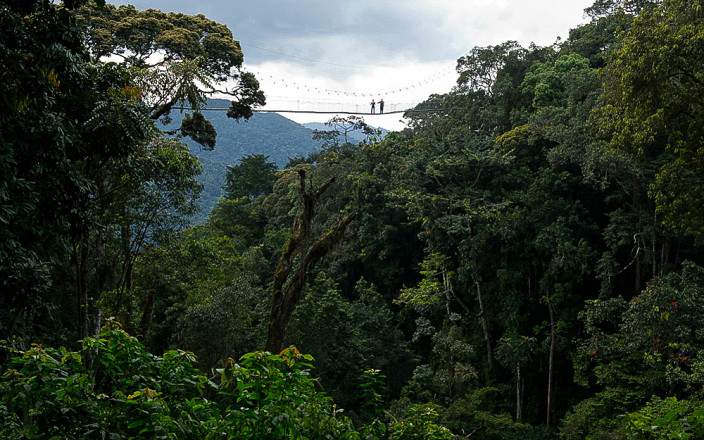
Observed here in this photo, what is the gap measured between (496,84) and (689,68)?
Result: 13803 mm

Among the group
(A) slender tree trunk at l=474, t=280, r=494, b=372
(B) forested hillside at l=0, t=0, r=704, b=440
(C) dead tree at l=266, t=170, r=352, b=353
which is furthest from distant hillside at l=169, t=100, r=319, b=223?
(C) dead tree at l=266, t=170, r=352, b=353

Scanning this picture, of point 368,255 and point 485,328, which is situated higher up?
point 368,255

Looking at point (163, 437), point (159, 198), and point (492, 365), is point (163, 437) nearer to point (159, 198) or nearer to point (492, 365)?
point (159, 198)

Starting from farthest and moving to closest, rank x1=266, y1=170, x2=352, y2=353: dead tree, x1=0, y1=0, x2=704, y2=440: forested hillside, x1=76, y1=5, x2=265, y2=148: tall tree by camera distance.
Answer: x1=76, y1=5, x2=265, y2=148: tall tree
x1=266, y1=170, x2=352, y2=353: dead tree
x1=0, y1=0, x2=704, y2=440: forested hillside

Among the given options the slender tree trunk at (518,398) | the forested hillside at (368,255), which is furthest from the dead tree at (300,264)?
the slender tree trunk at (518,398)

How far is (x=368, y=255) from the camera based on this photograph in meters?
20.1

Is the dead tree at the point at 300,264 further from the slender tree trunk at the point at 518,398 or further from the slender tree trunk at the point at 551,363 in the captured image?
the slender tree trunk at the point at 518,398

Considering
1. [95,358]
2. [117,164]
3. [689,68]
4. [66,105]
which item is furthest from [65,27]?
[689,68]

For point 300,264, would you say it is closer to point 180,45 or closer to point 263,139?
point 180,45

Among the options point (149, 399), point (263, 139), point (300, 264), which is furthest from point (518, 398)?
point (263, 139)

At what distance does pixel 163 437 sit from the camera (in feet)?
8.18

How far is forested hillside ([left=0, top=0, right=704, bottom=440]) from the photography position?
303cm

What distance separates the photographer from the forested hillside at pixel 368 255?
3.03 m

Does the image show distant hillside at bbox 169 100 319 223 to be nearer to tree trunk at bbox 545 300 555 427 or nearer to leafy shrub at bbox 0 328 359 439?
tree trunk at bbox 545 300 555 427
